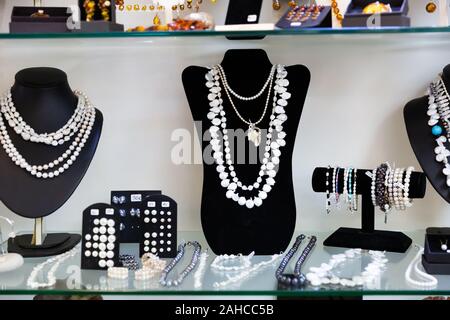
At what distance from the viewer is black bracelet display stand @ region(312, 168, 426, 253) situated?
3.75 feet

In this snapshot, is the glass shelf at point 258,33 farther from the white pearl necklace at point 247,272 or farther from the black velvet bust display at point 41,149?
the white pearl necklace at point 247,272

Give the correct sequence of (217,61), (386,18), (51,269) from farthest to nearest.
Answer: (217,61)
(51,269)
(386,18)

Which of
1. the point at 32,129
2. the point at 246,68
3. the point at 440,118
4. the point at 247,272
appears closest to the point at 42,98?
the point at 32,129

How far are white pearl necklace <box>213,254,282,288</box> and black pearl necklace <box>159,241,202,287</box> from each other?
0.07 meters

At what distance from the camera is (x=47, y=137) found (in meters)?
1.12

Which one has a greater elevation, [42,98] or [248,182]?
[42,98]

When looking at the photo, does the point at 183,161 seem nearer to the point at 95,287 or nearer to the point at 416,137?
the point at 95,287

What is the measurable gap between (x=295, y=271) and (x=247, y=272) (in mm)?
87

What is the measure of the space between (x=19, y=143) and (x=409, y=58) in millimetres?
813

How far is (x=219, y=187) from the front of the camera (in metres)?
1.14

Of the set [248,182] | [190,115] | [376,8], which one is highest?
[376,8]

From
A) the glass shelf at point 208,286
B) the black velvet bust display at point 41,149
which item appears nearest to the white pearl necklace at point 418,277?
the glass shelf at point 208,286

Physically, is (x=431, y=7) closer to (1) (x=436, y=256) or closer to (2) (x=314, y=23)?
(2) (x=314, y=23)
